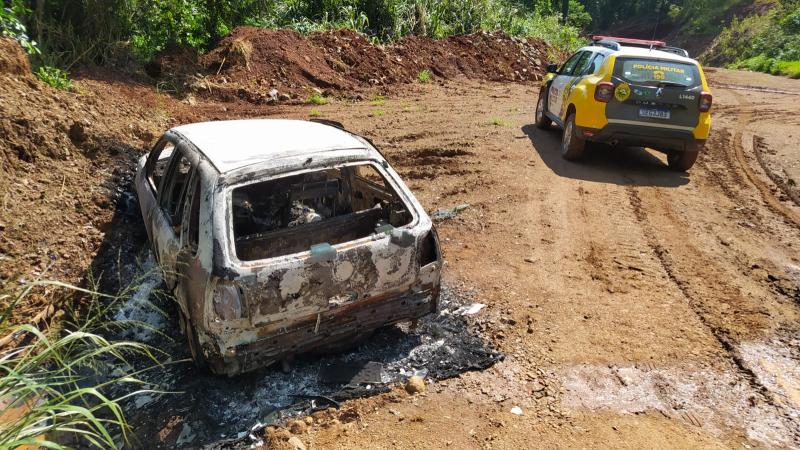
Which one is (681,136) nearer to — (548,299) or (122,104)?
(548,299)

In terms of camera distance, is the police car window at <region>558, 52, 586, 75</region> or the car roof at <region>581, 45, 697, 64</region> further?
the police car window at <region>558, 52, 586, 75</region>

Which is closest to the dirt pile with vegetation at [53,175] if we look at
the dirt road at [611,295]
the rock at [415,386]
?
the rock at [415,386]

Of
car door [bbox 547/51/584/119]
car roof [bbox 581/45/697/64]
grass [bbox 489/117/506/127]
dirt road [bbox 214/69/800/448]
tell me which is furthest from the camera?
grass [bbox 489/117/506/127]

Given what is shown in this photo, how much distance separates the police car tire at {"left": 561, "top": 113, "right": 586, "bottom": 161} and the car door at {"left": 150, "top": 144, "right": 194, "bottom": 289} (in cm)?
604

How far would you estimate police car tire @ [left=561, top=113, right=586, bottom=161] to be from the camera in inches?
346

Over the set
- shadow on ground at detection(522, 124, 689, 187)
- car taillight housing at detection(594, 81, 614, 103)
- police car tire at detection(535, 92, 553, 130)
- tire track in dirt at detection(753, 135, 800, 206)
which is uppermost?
car taillight housing at detection(594, 81, 614, 103)

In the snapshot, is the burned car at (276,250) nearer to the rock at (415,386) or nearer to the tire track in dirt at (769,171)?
the rock at (415,386)

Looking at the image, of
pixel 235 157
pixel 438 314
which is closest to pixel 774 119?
pixel 438 314

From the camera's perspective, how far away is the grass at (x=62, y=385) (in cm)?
240

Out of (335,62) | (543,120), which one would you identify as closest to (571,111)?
(543,120)

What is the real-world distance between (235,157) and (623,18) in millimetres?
72358

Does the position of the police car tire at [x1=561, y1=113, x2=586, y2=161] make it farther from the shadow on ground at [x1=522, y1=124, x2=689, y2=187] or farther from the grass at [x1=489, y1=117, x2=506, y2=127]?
the grass at [x1=489, y1=117, x2=506, y2=127]

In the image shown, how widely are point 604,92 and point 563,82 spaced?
1635 mm

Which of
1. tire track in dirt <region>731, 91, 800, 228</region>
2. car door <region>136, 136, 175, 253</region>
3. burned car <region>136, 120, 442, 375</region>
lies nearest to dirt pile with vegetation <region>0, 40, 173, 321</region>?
car door <region>136, 136, 175, 253</region>
